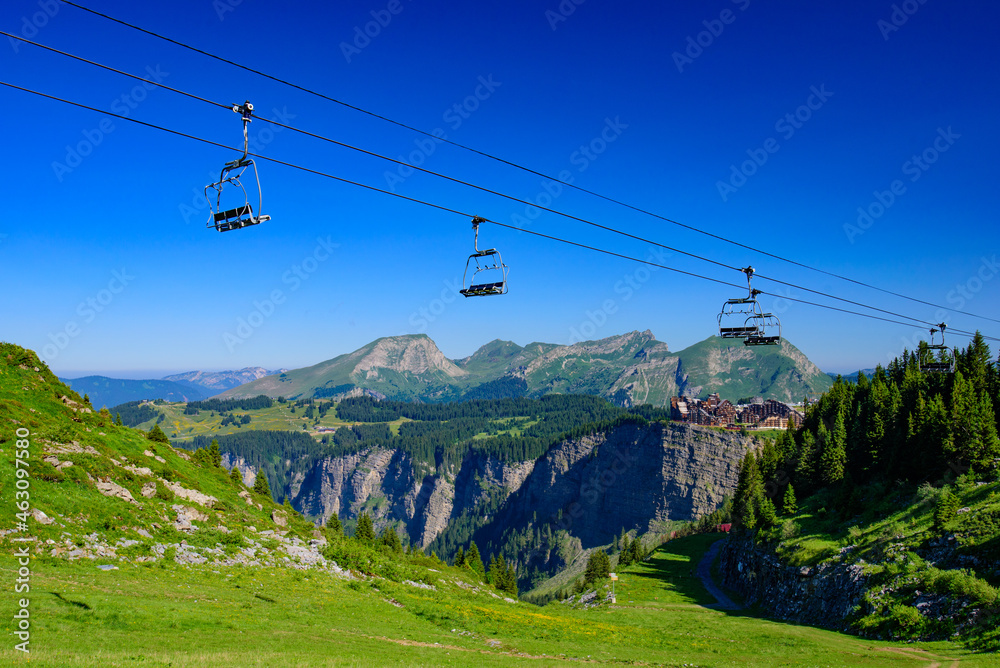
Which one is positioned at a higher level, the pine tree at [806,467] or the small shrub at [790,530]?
the pine tree at [806,467]

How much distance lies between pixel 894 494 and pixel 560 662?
195 ft

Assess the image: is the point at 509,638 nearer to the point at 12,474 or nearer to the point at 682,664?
the point at 682,664

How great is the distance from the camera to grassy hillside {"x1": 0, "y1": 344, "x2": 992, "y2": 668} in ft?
79.5

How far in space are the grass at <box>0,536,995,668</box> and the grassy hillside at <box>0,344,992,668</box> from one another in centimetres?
14

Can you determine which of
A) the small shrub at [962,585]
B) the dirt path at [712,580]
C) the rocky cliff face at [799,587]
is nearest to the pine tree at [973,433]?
the rocky cliff face at [799,587]

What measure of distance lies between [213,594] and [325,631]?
25.0ft

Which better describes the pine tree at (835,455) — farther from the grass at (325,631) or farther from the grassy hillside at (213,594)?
the grass at (325,631)

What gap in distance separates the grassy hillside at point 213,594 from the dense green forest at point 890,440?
29.8m

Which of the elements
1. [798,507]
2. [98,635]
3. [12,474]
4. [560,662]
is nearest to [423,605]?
[560,662]

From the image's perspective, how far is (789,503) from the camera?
285 ft

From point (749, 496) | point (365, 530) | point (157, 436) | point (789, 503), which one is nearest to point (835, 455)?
point (789, 503)

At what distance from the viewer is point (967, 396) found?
7256 centimetres

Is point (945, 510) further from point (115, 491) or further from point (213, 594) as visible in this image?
point (115, 491)

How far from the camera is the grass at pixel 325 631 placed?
73.9 ft
